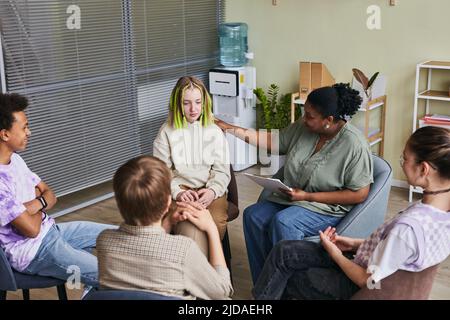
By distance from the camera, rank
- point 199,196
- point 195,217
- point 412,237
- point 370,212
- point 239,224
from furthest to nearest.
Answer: point 239,224 < point 199,196 < point 370,212 < point 195,217 < point 412,237

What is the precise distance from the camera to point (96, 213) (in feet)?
14.2

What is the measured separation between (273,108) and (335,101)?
2586 mm

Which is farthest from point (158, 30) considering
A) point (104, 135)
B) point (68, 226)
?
point (68, 226)

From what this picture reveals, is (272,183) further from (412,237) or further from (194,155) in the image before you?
(412,237)

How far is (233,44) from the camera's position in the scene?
5.38m

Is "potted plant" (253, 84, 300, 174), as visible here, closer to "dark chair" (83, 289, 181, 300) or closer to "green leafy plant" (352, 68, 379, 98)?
"green leafy plant" (352, 68, 379, 98)

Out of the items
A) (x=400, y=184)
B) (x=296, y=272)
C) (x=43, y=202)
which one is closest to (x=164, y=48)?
(x=400, y=184)

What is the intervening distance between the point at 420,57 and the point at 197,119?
226 cm

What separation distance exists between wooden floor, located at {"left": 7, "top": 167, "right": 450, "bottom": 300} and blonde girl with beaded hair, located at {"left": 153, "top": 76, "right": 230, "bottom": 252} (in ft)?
1.60

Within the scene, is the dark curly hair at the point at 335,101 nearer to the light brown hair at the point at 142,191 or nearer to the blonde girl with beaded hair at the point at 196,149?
the blonde girl with beaded hair at the point at 196,149

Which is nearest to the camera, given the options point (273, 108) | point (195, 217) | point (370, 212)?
point (195, 217)

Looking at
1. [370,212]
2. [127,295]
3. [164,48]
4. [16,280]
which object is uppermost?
[164,48]

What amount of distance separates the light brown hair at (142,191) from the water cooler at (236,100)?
3.41 meters

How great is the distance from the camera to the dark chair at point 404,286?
6.12 ft
